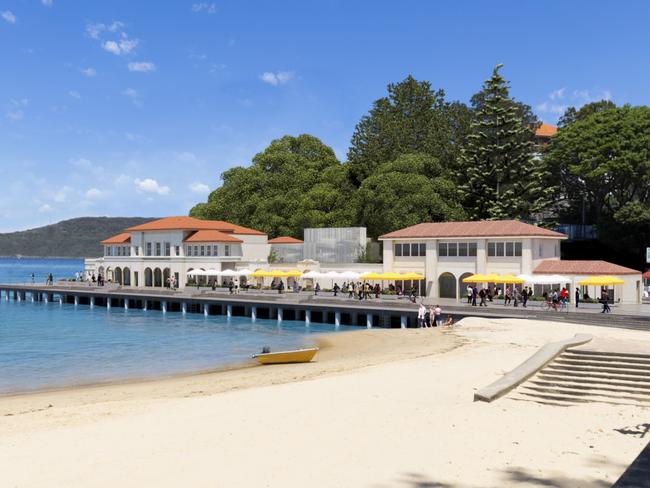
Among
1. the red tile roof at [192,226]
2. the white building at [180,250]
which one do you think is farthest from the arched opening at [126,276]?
the red tile roof at [192,226]

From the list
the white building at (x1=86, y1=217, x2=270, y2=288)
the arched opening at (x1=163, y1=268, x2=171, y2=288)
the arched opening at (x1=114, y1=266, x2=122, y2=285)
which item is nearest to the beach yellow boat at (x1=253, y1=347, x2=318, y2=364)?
the white building at (x1=86, y1=217, x2=270, y2=288)

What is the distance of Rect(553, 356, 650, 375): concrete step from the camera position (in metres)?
20.8

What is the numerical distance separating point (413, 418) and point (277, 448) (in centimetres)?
413

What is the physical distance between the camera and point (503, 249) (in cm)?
5200

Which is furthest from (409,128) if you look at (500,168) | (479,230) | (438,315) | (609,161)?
(438,315)

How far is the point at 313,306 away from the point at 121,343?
14967 mm

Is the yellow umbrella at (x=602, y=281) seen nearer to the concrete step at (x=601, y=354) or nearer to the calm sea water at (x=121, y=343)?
the calm sea water at (x=121, y=343)

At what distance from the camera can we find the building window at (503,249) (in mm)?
51469

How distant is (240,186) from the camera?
90.4 metres

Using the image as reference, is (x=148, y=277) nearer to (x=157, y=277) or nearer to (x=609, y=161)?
(x=157, y=277)

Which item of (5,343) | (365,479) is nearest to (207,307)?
(5,343)

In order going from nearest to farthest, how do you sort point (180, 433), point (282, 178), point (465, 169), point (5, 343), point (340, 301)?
1. point (180, 433)
2. point (5, 343)
3. point (340, 301)
4. point (465, 169)
5. point (282, 178)

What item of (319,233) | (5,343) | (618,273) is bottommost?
(5,343)

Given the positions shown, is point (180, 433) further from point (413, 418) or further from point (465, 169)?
point (465, 169)
